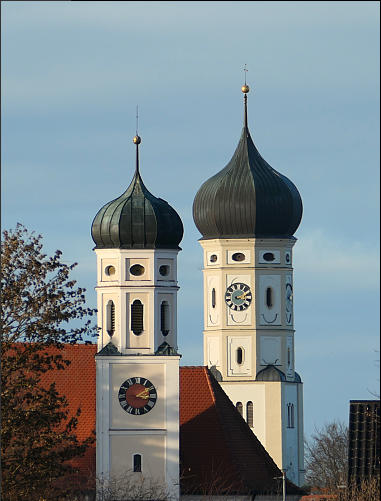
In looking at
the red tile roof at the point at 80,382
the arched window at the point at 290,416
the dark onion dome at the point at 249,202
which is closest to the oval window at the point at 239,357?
the arched window at the point at 290,416

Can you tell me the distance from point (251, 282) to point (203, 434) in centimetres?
2615

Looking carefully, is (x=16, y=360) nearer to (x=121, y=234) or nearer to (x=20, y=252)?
(x=20, y=252)

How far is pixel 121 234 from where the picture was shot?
68812 mm

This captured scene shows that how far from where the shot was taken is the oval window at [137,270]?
68.1 m

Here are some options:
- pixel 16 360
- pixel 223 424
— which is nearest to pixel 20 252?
pixel 16 360

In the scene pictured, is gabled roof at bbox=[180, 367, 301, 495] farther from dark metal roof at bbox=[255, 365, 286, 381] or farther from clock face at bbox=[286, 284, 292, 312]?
clock face at bbox=[286, 284, 292, 312]

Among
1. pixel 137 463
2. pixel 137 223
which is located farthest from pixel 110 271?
pixel 137 463

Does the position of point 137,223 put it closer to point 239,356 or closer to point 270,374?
point 270,374

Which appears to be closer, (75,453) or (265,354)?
(75,453)

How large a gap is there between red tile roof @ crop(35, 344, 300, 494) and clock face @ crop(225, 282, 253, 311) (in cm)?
2407

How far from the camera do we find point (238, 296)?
9675cm

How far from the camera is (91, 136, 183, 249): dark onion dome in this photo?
2697 inches

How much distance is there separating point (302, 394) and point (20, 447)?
50136 mm

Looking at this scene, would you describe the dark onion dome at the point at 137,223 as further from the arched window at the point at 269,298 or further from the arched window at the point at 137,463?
the arched window at the point at 269,298
